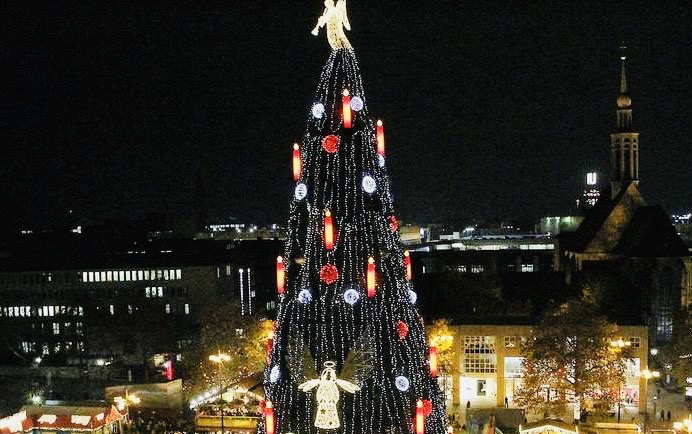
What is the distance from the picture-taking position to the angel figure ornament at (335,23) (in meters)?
26.3

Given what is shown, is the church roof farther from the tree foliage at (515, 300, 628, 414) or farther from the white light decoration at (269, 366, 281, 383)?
the white light decoration at (269, 366, 281, 383)

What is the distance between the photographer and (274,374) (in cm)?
2742

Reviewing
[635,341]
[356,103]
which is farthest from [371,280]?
[635,341]

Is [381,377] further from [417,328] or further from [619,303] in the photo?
[619,303]

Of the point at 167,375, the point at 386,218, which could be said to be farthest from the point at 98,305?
the point at 386,218

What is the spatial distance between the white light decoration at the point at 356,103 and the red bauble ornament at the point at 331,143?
1.29 metres

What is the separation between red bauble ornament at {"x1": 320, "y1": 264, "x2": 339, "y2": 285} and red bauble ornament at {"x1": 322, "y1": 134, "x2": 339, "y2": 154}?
4.26 meters

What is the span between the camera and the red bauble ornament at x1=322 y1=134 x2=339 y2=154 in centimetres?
2611

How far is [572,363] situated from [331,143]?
22.4 m

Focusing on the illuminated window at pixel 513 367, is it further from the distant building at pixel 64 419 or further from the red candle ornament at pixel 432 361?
the distant building at pixel 64 419

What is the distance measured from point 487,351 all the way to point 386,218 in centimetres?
2222

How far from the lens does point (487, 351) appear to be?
151 feet

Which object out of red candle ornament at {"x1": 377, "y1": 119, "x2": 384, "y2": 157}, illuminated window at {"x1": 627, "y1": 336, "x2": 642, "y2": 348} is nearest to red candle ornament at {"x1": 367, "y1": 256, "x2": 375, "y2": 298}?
red candle ornament at {"x1": 377, "y1": 119, "x2": 384, "y2": 157}

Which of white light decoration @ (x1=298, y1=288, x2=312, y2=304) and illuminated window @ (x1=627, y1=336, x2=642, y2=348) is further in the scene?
illuminated window @ (x1=627, y1=336, x2=642, y2=348)
